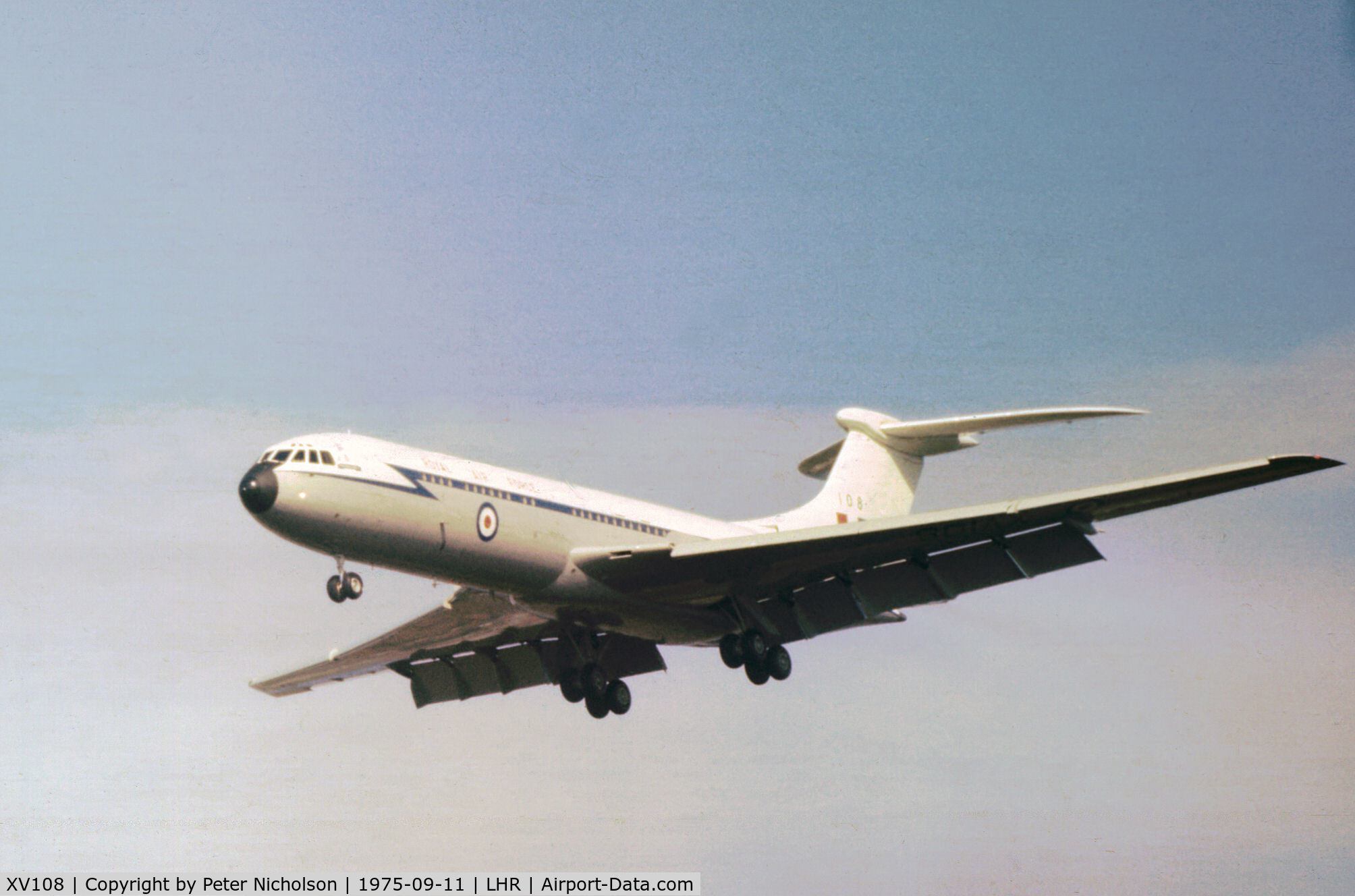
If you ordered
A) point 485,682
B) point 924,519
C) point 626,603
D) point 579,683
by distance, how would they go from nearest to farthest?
point 924,519 → point 626,603 → point 579,683 → point 485,682

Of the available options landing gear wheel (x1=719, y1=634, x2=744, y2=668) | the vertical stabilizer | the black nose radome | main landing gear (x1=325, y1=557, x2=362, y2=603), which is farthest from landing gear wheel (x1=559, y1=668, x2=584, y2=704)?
the black nose radome

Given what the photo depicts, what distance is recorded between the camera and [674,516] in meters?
32.1

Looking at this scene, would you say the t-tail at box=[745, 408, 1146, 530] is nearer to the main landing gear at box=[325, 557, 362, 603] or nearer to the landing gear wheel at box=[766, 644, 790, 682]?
the landing gear wheel at box=[766, 644, 790, 682]

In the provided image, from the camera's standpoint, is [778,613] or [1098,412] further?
[778,613]

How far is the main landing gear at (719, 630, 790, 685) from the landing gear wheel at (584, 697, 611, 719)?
3.26 metres

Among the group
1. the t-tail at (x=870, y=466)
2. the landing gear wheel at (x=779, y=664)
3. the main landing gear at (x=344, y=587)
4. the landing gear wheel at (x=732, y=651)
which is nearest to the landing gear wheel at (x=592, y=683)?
the landing gear wheel at (x=732, y=651)

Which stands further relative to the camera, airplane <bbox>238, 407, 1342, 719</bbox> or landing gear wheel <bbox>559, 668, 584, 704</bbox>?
landing gear wheel <bbox>559, 668, 584, 704</bbox>

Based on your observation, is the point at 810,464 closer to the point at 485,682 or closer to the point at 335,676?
the point at 485,682

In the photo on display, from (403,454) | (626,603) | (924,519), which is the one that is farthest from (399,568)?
(924,519)

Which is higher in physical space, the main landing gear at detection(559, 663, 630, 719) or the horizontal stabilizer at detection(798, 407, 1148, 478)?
the horizontal stabilizer at detection(798, 407, 1148, 478)

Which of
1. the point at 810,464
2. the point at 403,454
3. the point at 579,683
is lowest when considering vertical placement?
the point at 579,683

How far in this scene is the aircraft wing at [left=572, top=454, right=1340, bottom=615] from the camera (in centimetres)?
2725

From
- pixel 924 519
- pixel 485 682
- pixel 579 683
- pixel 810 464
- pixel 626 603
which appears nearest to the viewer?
pixel 924 519

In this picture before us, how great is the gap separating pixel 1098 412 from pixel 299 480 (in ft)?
51.1
